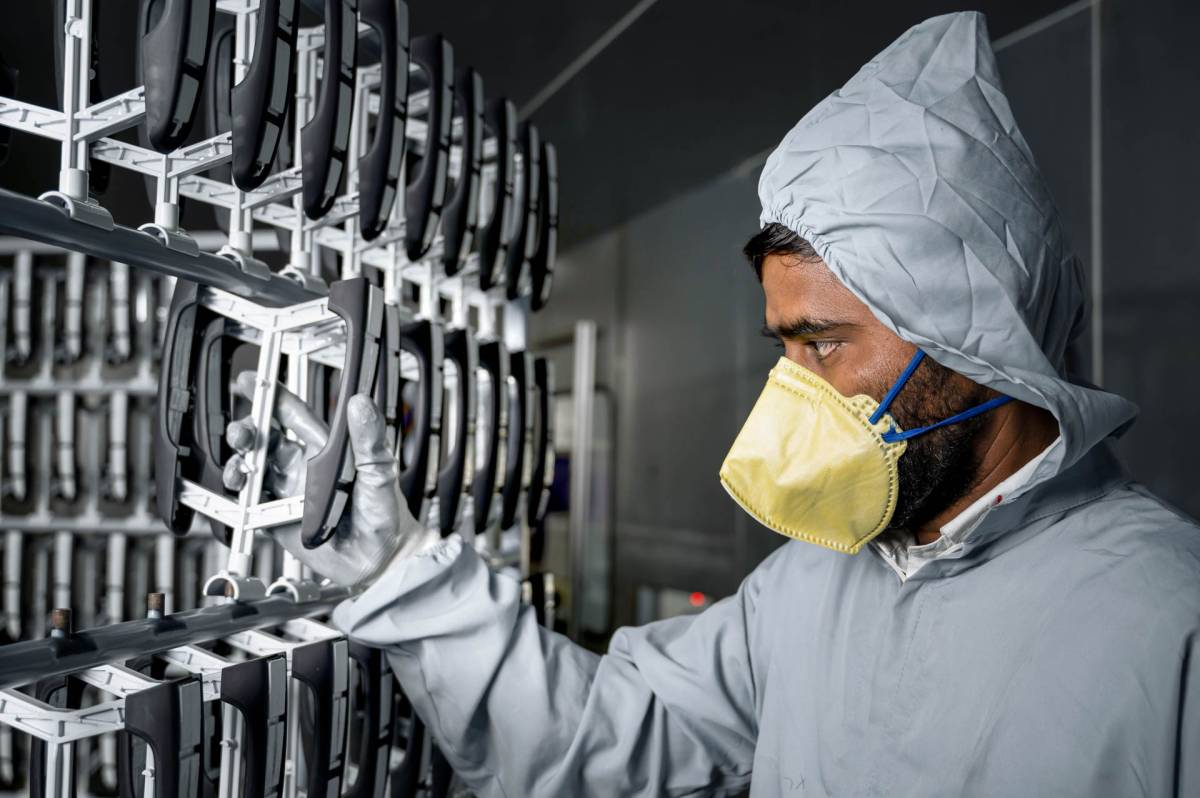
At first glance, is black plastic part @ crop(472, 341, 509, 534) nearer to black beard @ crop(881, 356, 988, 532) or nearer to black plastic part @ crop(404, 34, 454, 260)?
black plastic part @ crop(404, 34, 454, 260)

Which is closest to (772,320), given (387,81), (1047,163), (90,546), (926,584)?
(926,584)

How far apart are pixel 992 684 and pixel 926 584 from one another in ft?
0.46

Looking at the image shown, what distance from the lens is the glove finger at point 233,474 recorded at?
115 cm

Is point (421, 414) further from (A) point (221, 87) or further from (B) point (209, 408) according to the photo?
(A) point (221, 87)

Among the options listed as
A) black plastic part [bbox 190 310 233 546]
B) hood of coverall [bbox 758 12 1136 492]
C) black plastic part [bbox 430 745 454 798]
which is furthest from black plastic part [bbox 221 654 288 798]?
hood of coverall [bbox 758 12 1136 492]

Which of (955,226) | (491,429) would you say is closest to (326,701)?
(491,429)

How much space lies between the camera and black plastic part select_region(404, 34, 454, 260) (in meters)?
1.39

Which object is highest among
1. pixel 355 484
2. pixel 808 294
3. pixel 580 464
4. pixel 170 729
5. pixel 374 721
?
pixel 808 294

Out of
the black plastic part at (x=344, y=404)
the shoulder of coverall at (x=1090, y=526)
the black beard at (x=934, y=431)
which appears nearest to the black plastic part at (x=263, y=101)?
the black plastic part at (x=344, y=404)

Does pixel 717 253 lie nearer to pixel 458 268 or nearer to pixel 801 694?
pixel 458 268

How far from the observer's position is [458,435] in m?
1.53

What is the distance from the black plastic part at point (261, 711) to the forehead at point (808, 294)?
0.72 m

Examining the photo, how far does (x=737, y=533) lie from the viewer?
3.16 metres

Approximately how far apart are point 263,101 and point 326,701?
2.41 feet
